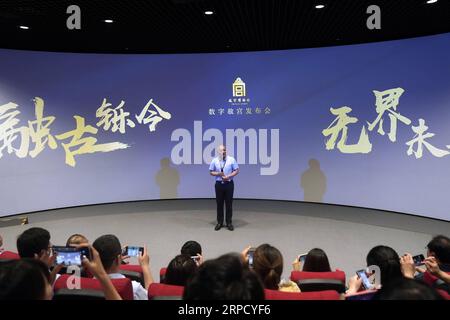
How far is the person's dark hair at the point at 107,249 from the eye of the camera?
2248mm

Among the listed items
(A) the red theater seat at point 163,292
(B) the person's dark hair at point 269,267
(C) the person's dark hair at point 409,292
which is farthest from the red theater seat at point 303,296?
(C) the person's dark hair at point 409,292

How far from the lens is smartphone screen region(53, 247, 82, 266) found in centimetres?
188

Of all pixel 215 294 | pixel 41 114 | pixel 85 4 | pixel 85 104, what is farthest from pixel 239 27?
pixel 215 294

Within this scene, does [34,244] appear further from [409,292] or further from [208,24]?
[208,24]

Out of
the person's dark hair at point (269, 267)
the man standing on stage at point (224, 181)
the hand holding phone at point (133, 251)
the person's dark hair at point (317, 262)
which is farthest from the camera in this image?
the man standing on stage at point (224, 181)

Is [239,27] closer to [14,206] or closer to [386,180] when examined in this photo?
[386,180]

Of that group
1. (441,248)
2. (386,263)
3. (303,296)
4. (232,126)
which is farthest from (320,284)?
(232,126)

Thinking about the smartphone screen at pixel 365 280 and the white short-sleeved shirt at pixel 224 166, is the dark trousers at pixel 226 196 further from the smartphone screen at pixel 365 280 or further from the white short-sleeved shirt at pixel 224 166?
the smartphone screen at pixel 365 280

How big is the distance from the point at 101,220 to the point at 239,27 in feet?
14.6

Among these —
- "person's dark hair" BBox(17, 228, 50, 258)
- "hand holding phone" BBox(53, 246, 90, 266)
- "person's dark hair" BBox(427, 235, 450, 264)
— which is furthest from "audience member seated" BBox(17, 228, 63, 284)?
"person's dark hair" BBox(427, 235, 450, 264)

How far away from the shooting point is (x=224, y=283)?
3.45 feet

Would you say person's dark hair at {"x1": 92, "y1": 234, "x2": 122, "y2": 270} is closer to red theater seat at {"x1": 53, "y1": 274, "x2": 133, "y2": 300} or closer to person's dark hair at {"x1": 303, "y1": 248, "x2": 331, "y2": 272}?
red theater seat at {"x1": 53, "y1": 274, "x2": 133, "y2": 300}

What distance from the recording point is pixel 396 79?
6.80 metres

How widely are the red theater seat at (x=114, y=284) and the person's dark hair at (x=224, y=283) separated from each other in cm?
77
